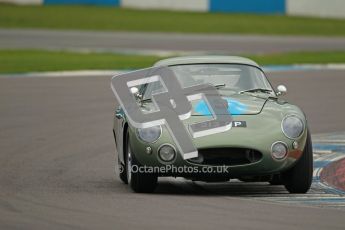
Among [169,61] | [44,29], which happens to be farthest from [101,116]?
[44,29]

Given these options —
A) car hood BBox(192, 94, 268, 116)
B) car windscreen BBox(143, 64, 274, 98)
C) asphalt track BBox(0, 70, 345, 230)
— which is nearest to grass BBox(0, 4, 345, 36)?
asphalt track BBox(0, 70, 345, 230)

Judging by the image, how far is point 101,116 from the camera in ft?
53.6

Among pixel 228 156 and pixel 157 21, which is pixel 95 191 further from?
pixel 157 21

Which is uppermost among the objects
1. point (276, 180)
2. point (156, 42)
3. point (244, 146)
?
point (244, 146)

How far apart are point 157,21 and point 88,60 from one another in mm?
14782

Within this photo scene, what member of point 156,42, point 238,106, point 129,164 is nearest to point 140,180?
point 129,164

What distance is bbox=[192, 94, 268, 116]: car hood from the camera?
9.50m

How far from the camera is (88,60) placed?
27141mm

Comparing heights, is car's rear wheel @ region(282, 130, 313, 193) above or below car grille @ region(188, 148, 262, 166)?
below

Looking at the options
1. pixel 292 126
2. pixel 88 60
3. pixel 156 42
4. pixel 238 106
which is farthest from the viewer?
pixel 156 42

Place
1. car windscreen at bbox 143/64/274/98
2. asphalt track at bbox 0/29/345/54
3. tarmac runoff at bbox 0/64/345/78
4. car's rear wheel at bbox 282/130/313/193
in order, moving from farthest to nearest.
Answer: asphalt track at bbox 0/29/345/54
tarmac runoff at bbox 0/64/345/78
car windscreen at bbox 143/64/274/98
car's rear wheel at bbox 282/130/313/193

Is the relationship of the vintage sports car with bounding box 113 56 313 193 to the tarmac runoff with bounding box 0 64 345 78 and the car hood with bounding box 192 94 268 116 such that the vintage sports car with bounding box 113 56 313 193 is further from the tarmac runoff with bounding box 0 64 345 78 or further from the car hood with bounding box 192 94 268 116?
the tarmac runoff with bounding box 0 64 345 78

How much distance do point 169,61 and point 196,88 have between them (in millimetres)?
694

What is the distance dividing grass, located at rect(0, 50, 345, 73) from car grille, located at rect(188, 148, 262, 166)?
15.1 metres
